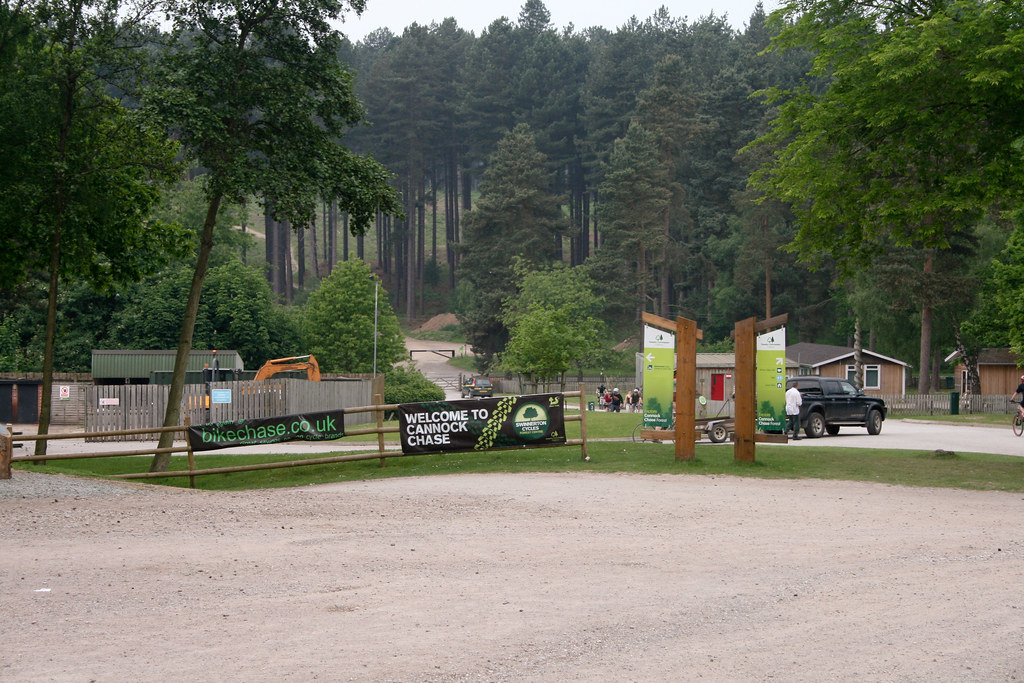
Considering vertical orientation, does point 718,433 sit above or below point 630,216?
below

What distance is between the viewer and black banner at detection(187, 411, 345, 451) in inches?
748

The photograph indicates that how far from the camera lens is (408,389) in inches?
2104

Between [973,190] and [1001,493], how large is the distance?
5.99 metres

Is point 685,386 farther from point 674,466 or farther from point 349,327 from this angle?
point 349,327

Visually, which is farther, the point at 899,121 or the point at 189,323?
the point at 189,323

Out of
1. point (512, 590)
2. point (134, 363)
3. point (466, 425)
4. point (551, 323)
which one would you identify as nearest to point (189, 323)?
point (466, 425)

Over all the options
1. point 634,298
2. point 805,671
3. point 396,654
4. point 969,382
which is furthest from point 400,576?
point 634,298

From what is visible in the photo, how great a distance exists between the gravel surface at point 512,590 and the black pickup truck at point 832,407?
612 inches

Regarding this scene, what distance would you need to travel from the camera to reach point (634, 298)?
86625 mm

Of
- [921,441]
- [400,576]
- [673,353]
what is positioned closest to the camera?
[400,576]

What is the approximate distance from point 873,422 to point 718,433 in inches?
307

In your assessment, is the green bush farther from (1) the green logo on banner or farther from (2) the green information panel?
(2) the green information panel

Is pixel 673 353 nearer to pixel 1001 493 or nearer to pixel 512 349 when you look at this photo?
pixel 1001 493

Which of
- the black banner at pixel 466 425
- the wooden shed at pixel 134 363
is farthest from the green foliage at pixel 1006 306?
the wooden shed at pixel 134 363
